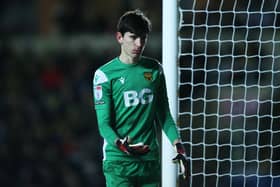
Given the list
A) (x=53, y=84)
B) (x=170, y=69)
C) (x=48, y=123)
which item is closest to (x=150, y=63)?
(x=170, y=69)

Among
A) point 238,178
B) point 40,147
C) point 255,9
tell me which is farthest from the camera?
point 40,147

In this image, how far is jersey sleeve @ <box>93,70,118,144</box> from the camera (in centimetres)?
272

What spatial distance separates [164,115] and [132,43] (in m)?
0.32

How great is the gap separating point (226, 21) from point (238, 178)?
1226 mm

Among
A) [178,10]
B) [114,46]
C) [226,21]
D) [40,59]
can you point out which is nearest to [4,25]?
[40,59]

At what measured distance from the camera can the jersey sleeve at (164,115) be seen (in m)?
2.82

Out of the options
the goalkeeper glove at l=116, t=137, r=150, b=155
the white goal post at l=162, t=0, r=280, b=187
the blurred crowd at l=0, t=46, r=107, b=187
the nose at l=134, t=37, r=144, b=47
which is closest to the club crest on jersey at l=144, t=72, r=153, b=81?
the nose at l=134, t=37, r=144, b=47

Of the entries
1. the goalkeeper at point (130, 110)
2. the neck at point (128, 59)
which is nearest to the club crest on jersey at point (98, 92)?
the goalkeeper at point (130, 110)

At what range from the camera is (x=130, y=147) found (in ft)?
8.87

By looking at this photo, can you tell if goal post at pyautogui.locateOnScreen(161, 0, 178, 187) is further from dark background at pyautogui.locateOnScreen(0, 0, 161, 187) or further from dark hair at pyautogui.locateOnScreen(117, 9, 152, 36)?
dark background at pyautogui.locateOnScreen(0, 0, 161, 187)

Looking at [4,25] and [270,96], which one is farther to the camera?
[4,25]

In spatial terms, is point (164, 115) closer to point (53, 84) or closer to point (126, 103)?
point (126, 103)

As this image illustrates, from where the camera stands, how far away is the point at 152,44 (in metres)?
5.48

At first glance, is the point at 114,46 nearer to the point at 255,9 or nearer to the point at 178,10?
the point at 255,9
